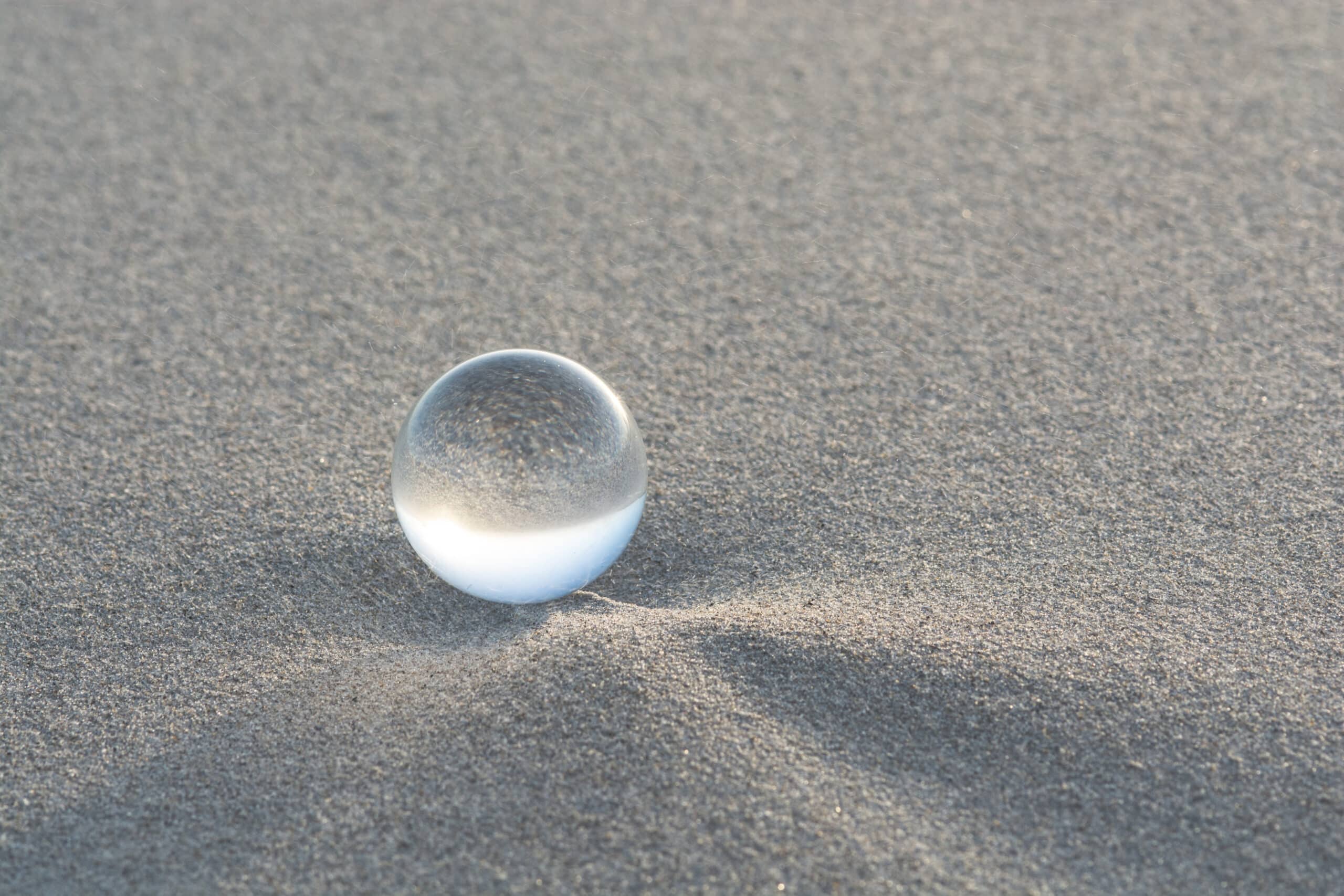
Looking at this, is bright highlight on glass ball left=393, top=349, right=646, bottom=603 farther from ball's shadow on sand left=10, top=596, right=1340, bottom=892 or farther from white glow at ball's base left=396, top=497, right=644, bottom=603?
ball's shadow on sand left=10, top=596, right=1340, bottom=892

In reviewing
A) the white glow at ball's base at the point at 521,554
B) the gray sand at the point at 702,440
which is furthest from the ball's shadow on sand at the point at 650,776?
the white glow at ball's base at the point at 521,554

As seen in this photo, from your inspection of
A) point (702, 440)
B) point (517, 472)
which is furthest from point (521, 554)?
point (702, 440)

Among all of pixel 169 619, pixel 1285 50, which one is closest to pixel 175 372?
pixel 169 619

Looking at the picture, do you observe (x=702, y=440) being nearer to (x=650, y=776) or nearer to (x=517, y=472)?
(x=517, y=472)

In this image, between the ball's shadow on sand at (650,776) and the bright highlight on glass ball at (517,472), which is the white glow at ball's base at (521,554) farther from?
the ball's shadow on sand at (650,776)

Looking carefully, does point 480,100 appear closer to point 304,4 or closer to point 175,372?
point 304,4

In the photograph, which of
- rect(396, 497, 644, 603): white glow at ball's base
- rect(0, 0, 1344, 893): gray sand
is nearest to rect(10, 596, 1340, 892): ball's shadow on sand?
rect(0, 0, 1344, 893): gray sand
